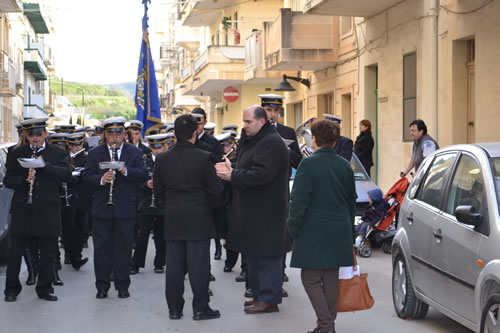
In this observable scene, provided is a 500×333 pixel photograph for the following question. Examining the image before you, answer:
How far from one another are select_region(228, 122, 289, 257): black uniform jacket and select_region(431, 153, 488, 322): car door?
177 cm

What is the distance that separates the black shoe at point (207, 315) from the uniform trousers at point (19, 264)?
2.00 m

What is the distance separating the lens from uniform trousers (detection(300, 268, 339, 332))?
682 centimetres

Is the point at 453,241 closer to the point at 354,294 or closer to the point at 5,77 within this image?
the point at 354,294

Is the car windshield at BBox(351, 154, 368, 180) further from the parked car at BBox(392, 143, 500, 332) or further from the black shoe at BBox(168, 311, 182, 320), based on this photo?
the black shoe at BBox(168, 311, 182, 320)

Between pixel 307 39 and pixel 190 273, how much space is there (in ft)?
55.5

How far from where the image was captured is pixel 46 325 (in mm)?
7934

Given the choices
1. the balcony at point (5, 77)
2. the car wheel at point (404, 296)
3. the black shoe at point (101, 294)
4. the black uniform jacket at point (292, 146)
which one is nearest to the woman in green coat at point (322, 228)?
the car wheel at point (404, 296)

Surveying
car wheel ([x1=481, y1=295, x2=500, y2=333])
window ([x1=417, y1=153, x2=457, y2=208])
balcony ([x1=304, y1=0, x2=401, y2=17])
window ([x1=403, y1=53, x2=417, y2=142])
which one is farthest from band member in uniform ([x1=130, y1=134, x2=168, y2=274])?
balcony ([x1=304, y1=0, x2=401, y2=17])

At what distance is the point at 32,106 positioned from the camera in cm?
6322

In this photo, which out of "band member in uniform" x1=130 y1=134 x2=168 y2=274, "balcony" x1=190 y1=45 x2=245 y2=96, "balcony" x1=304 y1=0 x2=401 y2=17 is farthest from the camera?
"balcony" x1=190 y1=45 x2=245 y2=96

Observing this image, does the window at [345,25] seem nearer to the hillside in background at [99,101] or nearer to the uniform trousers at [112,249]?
the uniform trousers at [112,249]

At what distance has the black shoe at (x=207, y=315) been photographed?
8070 millimetres

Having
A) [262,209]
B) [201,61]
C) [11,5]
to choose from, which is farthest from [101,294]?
[201,61]

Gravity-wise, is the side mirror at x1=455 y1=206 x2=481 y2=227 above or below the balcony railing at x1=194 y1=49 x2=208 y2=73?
below
